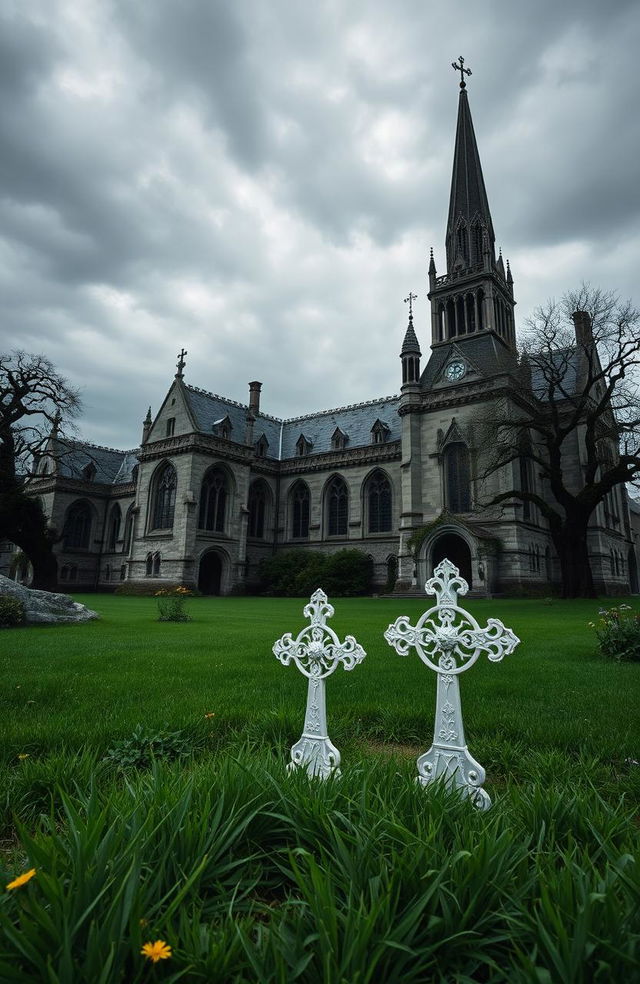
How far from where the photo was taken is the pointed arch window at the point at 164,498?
41.3 meters

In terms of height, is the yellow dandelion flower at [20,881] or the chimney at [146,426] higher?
the chimney at [146,426]

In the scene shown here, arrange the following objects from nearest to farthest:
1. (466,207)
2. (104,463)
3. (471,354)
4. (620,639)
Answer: (620,639), (471,354), (466,207), (104,463)

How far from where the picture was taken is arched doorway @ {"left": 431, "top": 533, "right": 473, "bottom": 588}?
34.1m

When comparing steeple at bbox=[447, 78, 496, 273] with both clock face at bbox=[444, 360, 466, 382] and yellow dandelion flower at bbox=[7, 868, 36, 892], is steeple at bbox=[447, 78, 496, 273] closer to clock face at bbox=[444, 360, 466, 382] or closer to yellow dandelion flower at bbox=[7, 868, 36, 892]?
clock face at bbox=[444, 360, 466, 382]

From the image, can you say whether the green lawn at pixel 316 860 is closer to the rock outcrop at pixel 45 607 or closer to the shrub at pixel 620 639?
the shrub at pixel 620 639

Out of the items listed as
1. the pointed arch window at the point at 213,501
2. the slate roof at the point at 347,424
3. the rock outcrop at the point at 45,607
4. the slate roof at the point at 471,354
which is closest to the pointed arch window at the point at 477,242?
the slate roof at the point at 471,354

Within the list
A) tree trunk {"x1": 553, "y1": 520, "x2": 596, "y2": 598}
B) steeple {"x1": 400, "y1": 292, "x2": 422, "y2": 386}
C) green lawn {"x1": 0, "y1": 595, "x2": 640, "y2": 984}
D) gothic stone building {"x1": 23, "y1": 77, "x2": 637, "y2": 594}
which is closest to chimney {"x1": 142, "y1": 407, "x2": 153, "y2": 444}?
gothic stone building {"x1": 23, "y1": 77, "x2": 637, "y2": 594}

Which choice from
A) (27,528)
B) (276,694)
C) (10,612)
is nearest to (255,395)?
(27,528)

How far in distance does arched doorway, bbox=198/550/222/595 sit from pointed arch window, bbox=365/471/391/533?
12.2m

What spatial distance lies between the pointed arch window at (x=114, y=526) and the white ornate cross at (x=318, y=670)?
5294 centimetres

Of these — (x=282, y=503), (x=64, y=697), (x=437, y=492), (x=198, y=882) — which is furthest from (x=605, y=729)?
(x=282, y=503)

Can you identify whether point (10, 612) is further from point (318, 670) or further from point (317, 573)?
point (317, 573)

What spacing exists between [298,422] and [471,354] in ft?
63.3

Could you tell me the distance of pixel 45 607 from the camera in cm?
1591
